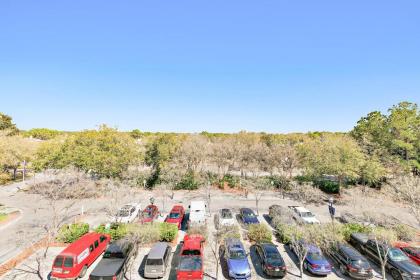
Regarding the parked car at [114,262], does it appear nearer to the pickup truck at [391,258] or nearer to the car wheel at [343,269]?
the car wheel at [343,269]

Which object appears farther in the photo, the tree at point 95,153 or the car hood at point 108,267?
the tree at point 95,153

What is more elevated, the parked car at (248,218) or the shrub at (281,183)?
the shrub at (281,183)

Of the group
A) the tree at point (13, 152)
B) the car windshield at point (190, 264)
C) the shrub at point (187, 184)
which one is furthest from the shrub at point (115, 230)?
the tree at point (13, 152)

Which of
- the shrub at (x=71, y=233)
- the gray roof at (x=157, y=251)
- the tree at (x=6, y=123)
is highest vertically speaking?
the tree at (x=6, y=123)

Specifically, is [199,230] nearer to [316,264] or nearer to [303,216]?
[316,264]

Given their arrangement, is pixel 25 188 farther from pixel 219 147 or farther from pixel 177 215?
pixel 219 147

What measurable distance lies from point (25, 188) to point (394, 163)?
53.4 m

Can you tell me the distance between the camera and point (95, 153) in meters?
31.8

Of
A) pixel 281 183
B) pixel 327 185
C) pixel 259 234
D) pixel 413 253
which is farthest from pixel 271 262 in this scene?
pixel 327 185

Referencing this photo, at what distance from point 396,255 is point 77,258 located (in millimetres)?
19287

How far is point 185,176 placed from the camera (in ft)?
120

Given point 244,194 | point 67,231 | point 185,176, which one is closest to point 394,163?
point 244,194

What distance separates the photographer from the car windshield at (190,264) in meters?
13.2

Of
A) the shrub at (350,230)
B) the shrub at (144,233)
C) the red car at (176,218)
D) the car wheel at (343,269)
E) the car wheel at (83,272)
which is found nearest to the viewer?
the car wheel at (83,272)
